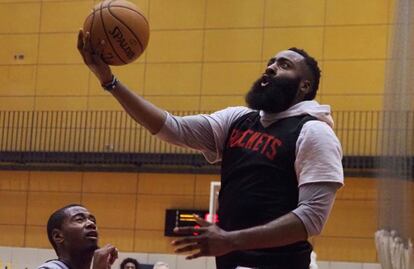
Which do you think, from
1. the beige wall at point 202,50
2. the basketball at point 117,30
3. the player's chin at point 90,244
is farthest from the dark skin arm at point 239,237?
the beige wall at point 202,50

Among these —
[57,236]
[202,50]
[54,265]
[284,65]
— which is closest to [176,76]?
[202,50]

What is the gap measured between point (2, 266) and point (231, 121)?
11559 mm

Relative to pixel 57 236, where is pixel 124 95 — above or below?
above

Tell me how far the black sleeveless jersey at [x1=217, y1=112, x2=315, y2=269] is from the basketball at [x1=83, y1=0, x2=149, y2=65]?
2.57ft

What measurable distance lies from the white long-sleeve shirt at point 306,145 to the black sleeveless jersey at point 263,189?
0.20 ft

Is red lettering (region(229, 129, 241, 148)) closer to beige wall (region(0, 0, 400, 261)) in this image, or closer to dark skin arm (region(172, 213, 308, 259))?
dark skin arm (region(172, 213, 308, 259))

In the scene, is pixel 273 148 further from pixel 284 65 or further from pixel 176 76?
pixel 176 76

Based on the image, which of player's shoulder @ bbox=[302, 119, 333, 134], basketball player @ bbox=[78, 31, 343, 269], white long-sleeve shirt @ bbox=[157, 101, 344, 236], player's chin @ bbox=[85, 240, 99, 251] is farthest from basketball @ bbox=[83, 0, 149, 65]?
player's chin @ bbox=[85, 240, 99, 251]

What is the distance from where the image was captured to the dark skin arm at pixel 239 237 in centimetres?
278

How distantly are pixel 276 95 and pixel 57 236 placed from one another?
1.71 m

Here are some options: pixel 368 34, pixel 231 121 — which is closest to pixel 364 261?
pixel 368 34

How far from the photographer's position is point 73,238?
4395mm

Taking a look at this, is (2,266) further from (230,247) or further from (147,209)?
(230,247)

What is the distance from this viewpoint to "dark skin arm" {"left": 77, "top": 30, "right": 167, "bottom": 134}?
3.43 metres
